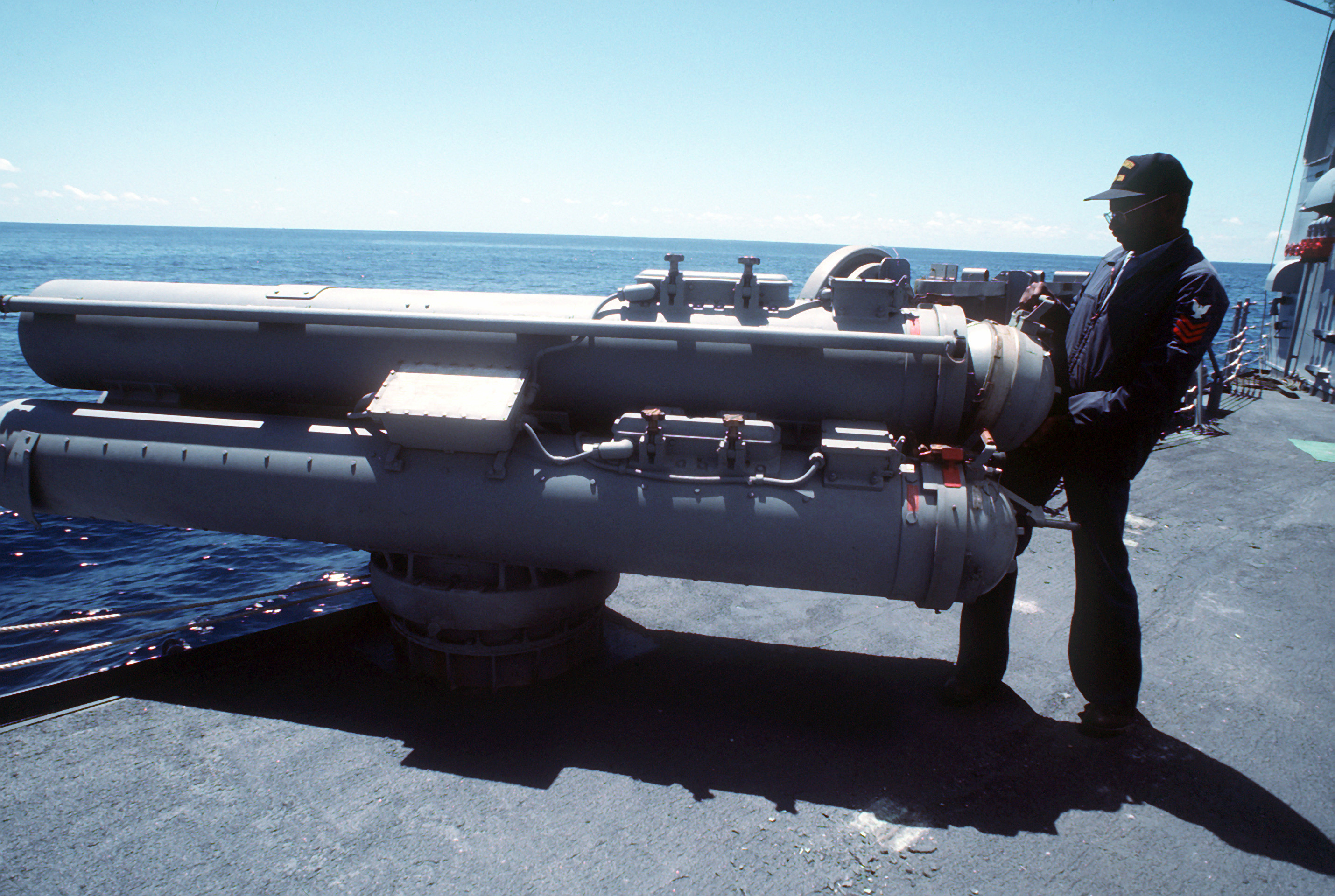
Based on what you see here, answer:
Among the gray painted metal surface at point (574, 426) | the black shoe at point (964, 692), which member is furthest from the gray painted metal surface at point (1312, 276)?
the gray painted metal surface at point (574, 426)

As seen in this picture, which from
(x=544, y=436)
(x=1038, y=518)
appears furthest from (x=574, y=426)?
(x=1038, y=518)

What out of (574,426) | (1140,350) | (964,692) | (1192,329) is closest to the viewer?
(1192,329)

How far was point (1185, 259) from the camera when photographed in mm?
3203

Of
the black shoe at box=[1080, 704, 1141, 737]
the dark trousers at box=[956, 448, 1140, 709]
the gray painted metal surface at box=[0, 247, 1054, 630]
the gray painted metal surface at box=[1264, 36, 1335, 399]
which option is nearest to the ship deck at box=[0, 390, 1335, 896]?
the black shoe at box=[1080, 704, 1141, 737]

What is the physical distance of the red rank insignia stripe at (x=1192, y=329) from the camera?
304 cm

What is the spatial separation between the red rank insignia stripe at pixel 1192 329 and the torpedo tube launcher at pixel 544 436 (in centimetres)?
53

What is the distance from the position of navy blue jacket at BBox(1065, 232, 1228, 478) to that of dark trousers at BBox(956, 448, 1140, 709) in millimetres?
113

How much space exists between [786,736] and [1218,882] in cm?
161

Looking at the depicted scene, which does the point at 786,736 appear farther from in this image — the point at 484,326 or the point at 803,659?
the point at 484,326

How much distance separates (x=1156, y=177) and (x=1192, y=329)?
0.69 metres

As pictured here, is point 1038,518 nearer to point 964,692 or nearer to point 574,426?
point 964,692

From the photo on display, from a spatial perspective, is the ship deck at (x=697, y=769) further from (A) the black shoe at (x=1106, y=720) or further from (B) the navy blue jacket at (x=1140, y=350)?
(B) the navy blue jacket at (x=1140, y=350)

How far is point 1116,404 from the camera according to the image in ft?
10.3

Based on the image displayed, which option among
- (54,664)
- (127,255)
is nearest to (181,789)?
(54,664)
